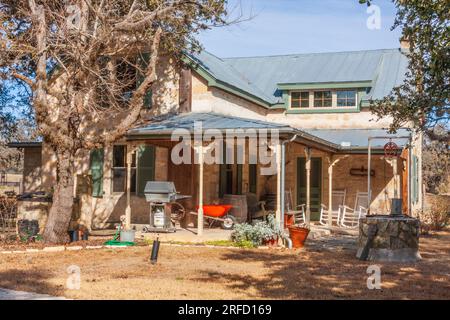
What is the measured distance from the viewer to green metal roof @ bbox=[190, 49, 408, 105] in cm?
2175

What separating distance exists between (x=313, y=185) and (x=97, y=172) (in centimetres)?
799

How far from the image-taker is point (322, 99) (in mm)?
22188

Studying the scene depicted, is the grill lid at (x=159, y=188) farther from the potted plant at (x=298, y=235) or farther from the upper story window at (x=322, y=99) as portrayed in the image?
the upper story window at (x=322, y=99)

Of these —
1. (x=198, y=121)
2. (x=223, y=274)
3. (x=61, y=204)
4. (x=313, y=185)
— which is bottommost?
(x=223, y=274)

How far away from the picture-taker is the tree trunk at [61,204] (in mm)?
14109

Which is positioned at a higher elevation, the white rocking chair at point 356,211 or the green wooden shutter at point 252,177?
the green wooden shutter at point 252,177

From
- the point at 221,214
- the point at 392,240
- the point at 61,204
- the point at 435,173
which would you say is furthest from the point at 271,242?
the point at 435,173

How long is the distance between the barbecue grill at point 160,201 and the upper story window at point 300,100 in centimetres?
868

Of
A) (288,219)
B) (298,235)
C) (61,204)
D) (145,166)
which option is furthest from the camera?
(145,166)

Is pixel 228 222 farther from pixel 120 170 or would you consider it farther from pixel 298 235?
pixel 120 170

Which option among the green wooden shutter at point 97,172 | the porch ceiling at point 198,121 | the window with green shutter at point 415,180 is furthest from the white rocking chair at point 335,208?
the green wooden shutter at point 97,172

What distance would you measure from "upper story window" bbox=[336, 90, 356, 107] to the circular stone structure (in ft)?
34.2

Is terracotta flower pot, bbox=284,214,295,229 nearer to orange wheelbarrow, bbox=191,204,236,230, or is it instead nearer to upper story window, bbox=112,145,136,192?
orange wheelbarrow, bbox=191,204,236,230
